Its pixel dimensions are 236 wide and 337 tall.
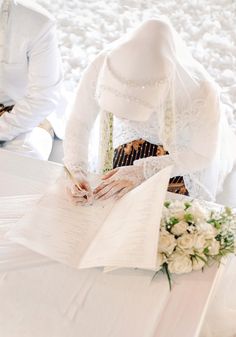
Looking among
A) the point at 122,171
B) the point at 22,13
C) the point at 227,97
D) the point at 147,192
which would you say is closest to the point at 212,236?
the point at 147,192

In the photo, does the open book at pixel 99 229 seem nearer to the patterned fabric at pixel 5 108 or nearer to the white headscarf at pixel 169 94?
the white headscarf at pixel 169 94

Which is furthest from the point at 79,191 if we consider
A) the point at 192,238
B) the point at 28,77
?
the point at 28,77

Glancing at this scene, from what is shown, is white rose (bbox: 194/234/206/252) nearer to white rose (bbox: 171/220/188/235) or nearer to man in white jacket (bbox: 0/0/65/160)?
white rose (bbox: 171/220/188/235)

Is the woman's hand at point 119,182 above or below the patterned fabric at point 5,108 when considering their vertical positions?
above

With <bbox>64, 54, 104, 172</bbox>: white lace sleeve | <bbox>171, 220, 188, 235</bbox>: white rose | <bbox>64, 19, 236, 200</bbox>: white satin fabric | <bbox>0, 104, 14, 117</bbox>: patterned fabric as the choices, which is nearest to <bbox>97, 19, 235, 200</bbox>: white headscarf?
<bbox>64, 19, 236, 200</bbox>: white satin fabric

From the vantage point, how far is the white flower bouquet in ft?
3.45

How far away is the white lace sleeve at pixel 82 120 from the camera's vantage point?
1516 mm

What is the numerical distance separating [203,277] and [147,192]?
23 cm

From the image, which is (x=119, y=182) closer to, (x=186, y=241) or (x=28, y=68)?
(x=186, y=241)

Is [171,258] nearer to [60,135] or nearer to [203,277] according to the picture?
[203,277]

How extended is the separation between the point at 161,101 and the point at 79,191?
1.09 feet

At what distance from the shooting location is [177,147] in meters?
1.50

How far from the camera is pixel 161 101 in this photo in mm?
1332

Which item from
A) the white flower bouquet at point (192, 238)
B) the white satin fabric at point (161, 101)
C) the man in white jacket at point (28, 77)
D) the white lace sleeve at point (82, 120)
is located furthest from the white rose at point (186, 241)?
the man in white jacket at point (28, 77)
